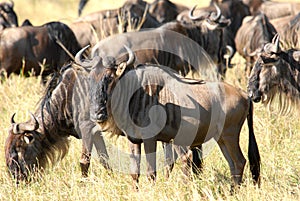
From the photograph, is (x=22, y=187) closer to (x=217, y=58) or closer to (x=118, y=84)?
(x=118, y=84)

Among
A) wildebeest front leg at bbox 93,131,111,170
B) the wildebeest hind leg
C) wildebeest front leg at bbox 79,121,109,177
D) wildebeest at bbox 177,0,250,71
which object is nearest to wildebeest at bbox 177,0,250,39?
wildebeest at bbox 177,0,250,71

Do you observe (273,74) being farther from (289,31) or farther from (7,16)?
(7,16)

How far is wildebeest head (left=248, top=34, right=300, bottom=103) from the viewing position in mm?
5395

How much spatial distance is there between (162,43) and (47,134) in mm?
3520

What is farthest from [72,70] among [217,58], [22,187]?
[217,58]

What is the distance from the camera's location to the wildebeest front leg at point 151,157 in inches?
184

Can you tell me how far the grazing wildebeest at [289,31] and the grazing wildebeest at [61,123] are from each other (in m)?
3.63

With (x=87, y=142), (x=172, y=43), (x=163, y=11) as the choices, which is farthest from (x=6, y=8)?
(x=87, y=142)

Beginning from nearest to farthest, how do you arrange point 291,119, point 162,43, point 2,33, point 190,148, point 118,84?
point 118,84, point 190,148, point 291,119, point 162,43, point 2,33

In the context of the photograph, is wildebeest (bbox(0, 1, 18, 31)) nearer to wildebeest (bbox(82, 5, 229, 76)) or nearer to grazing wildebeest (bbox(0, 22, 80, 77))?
grazing wildebeest (bbox(0, 22, 80, 77))

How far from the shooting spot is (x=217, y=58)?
32.0ft

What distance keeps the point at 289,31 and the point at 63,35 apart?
11.4 feet

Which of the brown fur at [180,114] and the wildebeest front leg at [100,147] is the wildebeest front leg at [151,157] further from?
the wildebeest front leg at [100,147]

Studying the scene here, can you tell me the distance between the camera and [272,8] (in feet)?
46.1
